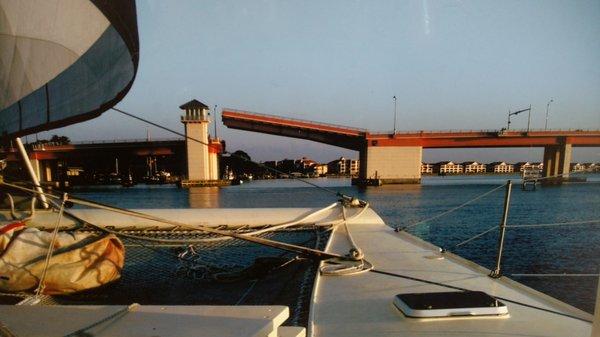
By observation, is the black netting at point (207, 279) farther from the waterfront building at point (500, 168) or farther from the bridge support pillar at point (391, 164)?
the waterfront building at point (500, 168)

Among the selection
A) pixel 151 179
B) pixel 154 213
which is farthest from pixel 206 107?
pixel 154 213

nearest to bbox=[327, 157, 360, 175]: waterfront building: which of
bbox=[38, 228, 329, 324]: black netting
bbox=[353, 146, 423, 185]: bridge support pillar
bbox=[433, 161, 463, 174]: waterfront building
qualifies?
bbox=[433, 161, 463, 174]: waterfront building

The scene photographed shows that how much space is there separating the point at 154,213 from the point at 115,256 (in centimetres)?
189

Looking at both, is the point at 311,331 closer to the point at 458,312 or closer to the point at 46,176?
the point at 458,312

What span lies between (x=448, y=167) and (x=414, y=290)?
167229mm

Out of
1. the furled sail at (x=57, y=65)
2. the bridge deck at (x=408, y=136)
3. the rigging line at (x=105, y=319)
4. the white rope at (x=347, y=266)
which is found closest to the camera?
the rigging line at (x=105, y=319)

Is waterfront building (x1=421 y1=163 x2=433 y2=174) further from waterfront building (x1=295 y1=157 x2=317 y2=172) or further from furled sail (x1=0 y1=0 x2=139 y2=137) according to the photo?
furled sail (x1=0 y1=0 x2=139 y2=137)

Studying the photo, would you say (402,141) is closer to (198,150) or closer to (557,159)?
(557,159)

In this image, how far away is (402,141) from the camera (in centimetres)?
4722

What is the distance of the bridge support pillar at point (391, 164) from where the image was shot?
157ft

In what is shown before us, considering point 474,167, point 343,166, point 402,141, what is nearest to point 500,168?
point 474,167

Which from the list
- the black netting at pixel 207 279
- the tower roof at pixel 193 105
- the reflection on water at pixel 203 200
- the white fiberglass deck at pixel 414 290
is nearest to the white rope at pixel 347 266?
the white fiberglass deck at pixel 414 290

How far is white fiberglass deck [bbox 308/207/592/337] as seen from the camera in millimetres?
1659

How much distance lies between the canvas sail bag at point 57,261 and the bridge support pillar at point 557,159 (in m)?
58.4
